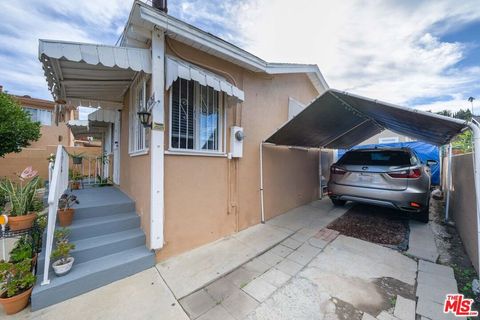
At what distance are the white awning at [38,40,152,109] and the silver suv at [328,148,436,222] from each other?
5045 mm

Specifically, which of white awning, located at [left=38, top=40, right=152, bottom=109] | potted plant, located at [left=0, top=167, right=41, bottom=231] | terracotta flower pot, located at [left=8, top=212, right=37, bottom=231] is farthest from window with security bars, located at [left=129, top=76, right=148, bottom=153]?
terracotta flower pot, located at [left=8, top=212, right=37, bottom=231]

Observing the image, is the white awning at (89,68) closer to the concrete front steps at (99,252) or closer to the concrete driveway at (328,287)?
the concrete front steps at (99,252)

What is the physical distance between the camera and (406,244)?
12.2ft

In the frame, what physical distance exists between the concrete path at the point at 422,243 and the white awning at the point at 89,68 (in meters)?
5.49

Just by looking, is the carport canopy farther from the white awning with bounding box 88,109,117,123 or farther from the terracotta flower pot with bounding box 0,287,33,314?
the white awning with bounding box 88,109,117,123

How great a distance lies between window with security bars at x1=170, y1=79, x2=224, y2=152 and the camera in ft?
11.8

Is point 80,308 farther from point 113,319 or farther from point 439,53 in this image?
point 439,53

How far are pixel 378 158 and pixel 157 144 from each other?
5044 mm

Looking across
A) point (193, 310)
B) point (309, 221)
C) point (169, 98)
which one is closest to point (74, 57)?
point (169, 98)

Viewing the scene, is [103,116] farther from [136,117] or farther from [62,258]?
[62,258]

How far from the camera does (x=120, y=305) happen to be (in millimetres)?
2305

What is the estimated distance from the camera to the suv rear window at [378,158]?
445 cm

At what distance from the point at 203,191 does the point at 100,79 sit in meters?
3.21

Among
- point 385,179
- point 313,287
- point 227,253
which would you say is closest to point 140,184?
point 227,253
